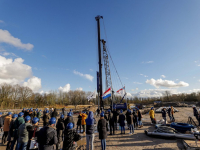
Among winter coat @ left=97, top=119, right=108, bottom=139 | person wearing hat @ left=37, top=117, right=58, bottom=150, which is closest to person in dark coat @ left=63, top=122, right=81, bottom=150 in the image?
person wearing hat @ left=37, top=117, right=58, bottom=150

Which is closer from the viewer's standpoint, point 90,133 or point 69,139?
point 69,139

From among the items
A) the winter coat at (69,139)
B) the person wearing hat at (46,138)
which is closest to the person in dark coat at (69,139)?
the winter coat at (69,139)

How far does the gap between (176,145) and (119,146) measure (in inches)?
119

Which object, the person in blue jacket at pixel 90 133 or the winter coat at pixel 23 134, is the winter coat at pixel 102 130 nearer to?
the person in blue jacket at pixel 90 133

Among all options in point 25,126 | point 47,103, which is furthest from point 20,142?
point 47,103

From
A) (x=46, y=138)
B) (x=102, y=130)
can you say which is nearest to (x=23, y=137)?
(x=46, y=138)

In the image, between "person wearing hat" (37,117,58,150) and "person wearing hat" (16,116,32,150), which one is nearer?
"person wearing hat" (37,117,58,150)

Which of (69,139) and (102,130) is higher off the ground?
(69,139)

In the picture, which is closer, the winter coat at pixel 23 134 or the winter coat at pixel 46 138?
the winter coat at pixel 46 138

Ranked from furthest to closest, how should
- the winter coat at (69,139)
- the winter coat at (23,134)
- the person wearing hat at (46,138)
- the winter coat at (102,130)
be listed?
the winter coat at (102,130) < the winter coat at (23,134) < the winter coat at (69,139) < the person wearing hat at (46,138)

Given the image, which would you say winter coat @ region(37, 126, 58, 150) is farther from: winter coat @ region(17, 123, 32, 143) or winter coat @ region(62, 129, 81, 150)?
winter coat @ region(17, 123, 32, 143)

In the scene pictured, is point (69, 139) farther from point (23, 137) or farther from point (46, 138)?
point (23, 137)

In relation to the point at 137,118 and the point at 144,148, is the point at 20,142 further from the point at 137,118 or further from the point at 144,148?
the point at 137,118

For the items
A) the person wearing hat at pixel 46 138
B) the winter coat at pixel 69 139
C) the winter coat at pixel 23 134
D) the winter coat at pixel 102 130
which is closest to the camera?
the person wearing hat at pixel 46 138
